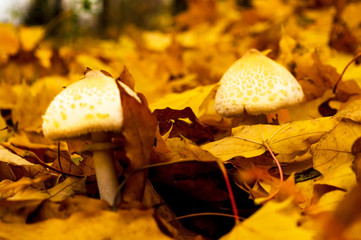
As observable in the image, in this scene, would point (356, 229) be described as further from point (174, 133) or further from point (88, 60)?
point (88, 60)

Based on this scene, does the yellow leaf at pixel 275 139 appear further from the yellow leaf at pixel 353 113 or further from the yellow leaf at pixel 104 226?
the yellow leaf at pixel 104 226

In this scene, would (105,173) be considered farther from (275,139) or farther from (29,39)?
(29,39)

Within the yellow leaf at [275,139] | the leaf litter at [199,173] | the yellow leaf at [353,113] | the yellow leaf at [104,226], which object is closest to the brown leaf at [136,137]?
the leaf litter at [199,173]

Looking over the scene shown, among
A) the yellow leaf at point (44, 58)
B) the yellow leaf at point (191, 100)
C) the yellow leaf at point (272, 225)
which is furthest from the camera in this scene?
the yellow leaf at point (44, 58)

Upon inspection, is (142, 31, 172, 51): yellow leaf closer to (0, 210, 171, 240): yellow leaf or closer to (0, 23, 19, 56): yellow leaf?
(0, 23, 19, 56): yellow leaf

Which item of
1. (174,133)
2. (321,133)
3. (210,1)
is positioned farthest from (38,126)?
(210,1)

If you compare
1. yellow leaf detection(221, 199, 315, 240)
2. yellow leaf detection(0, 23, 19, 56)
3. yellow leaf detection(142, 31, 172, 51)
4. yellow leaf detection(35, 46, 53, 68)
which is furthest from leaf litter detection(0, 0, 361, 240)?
yellow leaf detection(142, 31, 172, 51)
